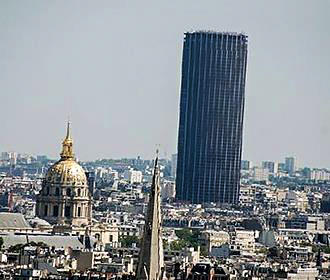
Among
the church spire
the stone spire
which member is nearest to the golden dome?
the church spire

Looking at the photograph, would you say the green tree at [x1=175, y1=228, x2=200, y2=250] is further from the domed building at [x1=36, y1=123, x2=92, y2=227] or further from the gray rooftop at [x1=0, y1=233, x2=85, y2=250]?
the gray rooftop at [x1=0, y1=233, x2=85, y2=250]

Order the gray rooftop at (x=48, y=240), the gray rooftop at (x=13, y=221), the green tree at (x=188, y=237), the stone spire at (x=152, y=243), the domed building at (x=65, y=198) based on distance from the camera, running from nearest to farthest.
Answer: the stone spire at (x=152, y=243) < the gray rooftop at (x=48, y=240) < the gray rooftop at (x=13, y=221) < the green tree at (x=188, y=237) < the domed building at (x=65, y=198)

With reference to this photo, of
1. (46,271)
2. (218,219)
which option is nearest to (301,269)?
(46,271)

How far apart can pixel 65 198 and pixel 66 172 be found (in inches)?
89.5

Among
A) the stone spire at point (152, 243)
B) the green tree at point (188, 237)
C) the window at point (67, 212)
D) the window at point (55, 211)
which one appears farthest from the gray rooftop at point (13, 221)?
the stone spire at point (152, 243)

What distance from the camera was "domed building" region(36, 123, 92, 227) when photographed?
128625mm

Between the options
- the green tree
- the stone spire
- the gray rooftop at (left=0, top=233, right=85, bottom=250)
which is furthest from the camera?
the green tree

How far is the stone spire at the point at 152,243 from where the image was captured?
189 ft

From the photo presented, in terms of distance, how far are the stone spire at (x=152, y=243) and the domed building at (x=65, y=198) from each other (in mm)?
69039

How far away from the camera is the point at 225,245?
128 m

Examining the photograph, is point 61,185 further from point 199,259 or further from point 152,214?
point 152,214

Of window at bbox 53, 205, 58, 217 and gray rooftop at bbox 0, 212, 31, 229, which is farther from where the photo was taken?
window at bbox 53, 205, 58, 217

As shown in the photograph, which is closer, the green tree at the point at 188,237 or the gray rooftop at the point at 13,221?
the gray rooftop at the point at 13,221

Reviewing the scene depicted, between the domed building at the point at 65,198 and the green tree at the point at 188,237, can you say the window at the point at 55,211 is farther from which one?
the green tree at the point at 188,237
